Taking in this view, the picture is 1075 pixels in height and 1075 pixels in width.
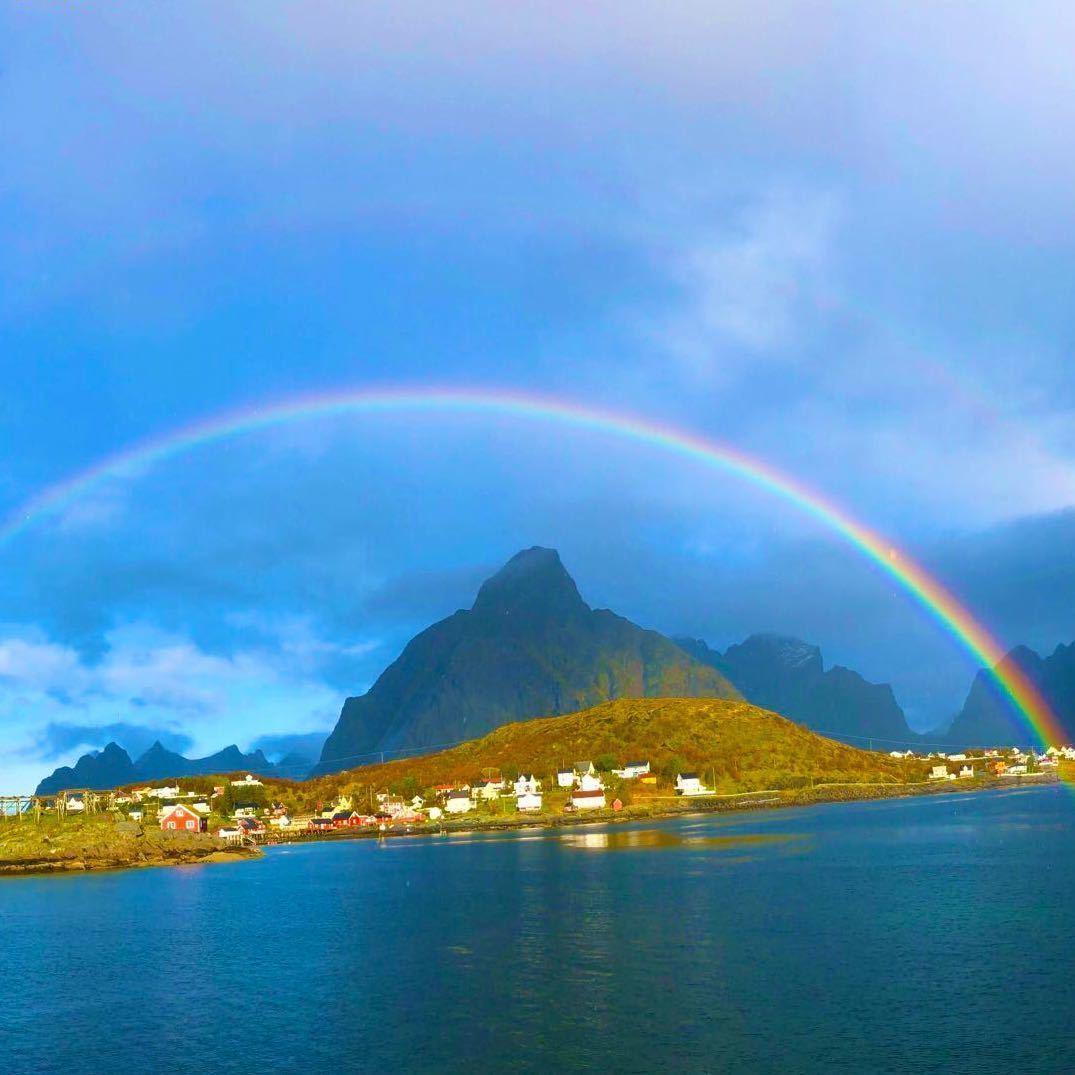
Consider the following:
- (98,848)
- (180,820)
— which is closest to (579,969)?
(98,848)

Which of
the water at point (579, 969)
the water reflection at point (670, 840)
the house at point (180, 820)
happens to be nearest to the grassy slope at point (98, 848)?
the house at point (180, 820)

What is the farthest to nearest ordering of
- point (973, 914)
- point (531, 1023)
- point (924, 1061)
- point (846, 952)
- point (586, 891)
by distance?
point (586, 891), point (973, 914), point (846, 952), point (531, 1023), point (924, 1061)

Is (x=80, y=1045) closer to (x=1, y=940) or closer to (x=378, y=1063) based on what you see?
(x=378, y=1063)

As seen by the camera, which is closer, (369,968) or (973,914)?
(369,968)

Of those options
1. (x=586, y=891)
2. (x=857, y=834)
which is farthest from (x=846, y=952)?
(x=857, y=834)

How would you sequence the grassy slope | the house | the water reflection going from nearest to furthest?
1. the water reflection
2. the grassy slope
3. the house

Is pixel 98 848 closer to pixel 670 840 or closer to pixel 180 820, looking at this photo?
pixel 180 820

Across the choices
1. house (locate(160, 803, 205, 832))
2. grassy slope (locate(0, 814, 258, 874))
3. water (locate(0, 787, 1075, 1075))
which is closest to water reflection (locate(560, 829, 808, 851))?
water (locate(0, 787, 1075, 1075))

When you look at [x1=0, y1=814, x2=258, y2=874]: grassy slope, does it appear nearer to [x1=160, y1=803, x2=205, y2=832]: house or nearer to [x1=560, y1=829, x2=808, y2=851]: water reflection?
[x1=160, y1=803, x2=205, y2=832]: house
